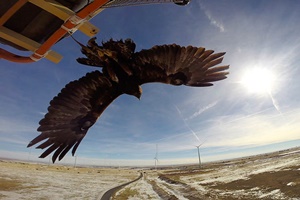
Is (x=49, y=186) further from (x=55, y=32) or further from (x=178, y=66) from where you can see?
(x=55, y=32)

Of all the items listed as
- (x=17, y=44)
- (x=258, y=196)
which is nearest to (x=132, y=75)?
(x=17, y=44)

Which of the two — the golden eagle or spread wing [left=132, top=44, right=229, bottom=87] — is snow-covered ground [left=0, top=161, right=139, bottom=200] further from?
spread wing [left=132, top=44, right=229, bottom=87]

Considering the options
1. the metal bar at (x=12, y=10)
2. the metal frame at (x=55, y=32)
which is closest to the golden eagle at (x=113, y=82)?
the metal frame at (x=55, y=32)

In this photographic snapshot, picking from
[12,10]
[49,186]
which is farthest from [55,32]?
[49,186]

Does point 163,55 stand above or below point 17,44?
above

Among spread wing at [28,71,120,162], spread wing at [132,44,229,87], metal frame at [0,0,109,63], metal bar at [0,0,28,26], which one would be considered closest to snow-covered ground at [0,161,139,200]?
spread wing at [28,71,120,162]

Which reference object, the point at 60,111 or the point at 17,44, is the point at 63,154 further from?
the point at 17,44
